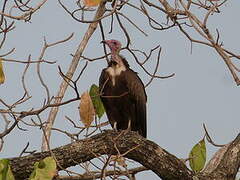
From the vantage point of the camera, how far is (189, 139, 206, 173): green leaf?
380 cm

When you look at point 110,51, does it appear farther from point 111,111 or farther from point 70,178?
point 70,178

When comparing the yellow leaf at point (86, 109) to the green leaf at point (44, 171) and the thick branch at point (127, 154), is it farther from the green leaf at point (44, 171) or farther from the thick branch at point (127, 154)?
the green leaf at point (44, 171)

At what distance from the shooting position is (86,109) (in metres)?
3.60

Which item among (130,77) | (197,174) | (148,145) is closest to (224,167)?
(197,174)

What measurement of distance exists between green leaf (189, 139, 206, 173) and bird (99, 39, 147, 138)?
1.95 m

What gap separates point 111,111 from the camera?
6.03m

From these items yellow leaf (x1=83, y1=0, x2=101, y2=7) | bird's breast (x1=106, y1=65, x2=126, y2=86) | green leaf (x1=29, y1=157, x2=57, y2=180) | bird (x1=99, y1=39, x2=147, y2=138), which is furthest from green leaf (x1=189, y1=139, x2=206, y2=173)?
bird's breast (x1=106, y1=65, x2=126, y2=86)

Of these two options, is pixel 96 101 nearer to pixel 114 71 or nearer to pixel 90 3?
pixel 90 3

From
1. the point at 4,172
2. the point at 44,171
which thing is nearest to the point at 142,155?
the point at 44,171

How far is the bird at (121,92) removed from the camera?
Answer: 19.3 feet

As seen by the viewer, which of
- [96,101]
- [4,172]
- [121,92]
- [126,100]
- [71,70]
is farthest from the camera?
[126,100]

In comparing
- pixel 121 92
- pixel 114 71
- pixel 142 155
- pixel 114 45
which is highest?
pixel 114 45

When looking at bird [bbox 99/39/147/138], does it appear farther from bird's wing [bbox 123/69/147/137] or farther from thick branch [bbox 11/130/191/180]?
thick branch [bbox 11/130/191/180]

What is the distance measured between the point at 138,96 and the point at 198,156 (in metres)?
2.27
